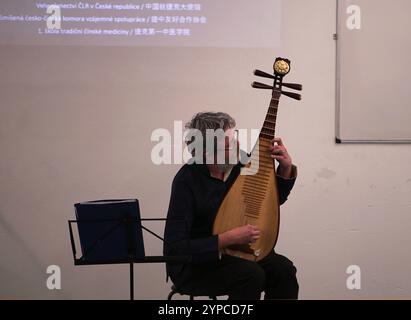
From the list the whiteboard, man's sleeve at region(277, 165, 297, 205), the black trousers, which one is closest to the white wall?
the whiteboard

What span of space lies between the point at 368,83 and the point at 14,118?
1811mm

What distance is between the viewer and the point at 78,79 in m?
2.52

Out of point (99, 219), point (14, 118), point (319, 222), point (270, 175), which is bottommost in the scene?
point (319, 222)

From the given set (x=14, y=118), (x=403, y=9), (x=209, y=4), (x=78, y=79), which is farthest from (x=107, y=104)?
(x=403, y=9)

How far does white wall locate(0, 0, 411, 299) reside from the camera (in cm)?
252

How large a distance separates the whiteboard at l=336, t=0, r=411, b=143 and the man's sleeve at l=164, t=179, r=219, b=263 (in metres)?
1.05

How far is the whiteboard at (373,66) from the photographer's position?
8.21 feet

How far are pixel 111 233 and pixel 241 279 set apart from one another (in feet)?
1.64

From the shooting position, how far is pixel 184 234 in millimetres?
1820

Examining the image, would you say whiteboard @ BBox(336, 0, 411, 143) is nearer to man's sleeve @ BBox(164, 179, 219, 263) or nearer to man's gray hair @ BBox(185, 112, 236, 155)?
man's gray hair @ BBox(185, 112, 236, 155)

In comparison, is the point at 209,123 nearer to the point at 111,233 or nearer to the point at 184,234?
the point at 184,234

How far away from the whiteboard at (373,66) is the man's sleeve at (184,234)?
1.05 m

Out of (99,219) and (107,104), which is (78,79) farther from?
(99,219)

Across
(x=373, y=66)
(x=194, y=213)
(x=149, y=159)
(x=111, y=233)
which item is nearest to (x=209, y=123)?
(x=194, y=213)
